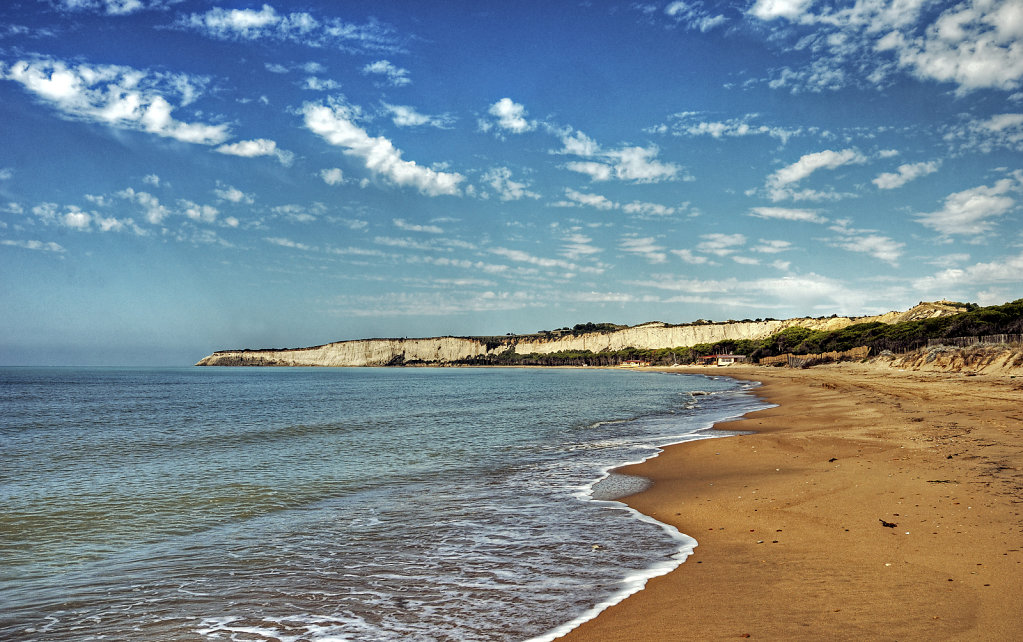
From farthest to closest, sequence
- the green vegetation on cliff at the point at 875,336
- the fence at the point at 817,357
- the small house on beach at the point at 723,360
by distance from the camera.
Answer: the small house on beach at the point at 723,360 < the fence at the point at 817,357 < the green vegetation on cliff at the point at 875,336

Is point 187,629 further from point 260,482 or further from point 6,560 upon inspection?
point 260,482

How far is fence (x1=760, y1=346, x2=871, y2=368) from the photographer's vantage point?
6814cm

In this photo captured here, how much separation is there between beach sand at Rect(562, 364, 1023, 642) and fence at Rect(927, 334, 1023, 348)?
29936 millimetres

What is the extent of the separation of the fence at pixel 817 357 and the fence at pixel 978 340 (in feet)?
53.5

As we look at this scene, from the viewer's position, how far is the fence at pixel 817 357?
68.1 m

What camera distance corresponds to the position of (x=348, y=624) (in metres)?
5.07

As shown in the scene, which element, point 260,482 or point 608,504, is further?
point 260,482

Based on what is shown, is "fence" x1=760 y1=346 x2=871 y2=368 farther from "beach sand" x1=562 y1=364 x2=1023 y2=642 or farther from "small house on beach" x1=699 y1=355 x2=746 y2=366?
"beach sand" x1=562 y1=364 x2=1023 y2=642

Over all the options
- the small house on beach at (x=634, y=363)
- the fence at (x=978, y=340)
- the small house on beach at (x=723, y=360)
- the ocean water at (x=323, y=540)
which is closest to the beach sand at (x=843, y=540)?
the ocean water at (x=323, y=540)

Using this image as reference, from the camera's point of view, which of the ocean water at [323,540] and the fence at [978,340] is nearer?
the ocean water at [323,540]

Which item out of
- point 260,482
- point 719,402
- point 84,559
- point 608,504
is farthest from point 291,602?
point 719,402

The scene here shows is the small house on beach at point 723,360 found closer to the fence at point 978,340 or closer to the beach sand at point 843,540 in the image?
the fence at point 978,340

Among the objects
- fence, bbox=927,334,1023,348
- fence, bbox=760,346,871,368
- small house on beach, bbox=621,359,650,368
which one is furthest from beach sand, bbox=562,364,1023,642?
small house on beach, bbox=621,359,650,368

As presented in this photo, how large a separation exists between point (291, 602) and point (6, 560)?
191 inches
